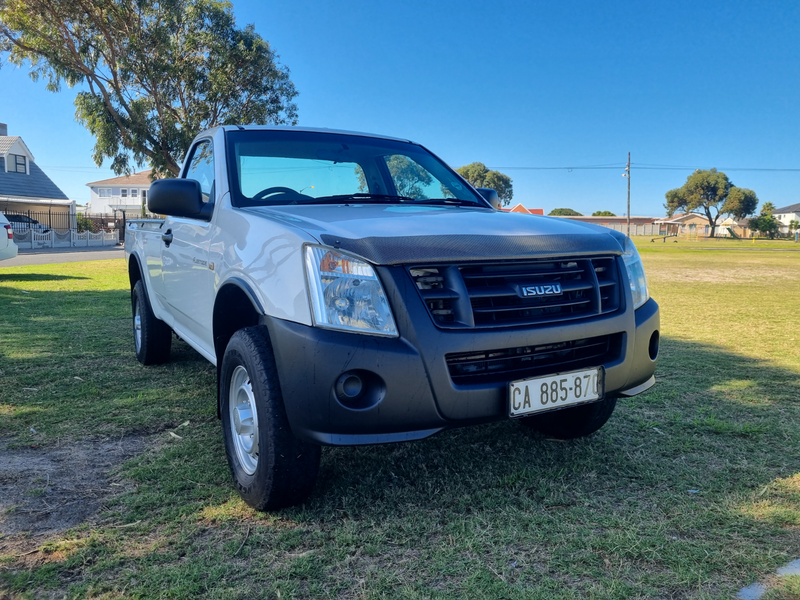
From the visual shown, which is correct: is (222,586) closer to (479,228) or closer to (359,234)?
(359,234)

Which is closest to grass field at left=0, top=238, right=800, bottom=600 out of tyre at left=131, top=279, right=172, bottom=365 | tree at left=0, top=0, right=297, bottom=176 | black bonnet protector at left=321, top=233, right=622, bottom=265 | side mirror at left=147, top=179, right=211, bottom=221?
tyre at left=131, top=279, right=172, bottom=365

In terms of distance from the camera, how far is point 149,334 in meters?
5.09

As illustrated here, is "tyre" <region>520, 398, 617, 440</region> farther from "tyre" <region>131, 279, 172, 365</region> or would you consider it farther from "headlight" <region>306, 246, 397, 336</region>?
"tyre" <region>131, 279, 172, 365</region>

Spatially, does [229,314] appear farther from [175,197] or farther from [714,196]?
[714,196]

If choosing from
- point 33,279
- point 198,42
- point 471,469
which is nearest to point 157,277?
point 471,469

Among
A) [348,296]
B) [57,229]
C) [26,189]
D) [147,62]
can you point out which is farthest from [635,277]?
[26,189]

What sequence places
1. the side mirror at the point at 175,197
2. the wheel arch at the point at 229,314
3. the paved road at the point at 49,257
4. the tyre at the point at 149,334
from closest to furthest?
the wheel arch at the point at 229,314
the side mirror at the point at 175,197
the tyre at the point at 149,334
the paved road at the point at 49,257

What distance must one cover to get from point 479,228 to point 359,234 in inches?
22.3

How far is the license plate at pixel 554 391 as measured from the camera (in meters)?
2.49

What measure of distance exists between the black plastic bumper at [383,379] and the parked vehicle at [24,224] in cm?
3065

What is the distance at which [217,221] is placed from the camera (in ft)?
10.8

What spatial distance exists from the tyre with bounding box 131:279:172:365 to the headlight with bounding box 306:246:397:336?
10.4ft

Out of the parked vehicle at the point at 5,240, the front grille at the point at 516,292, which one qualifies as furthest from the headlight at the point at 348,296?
the parked vehicle at the point at 5,240

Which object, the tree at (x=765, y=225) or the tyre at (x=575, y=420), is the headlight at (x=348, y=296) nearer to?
the tyre at (x=575, y=420)
